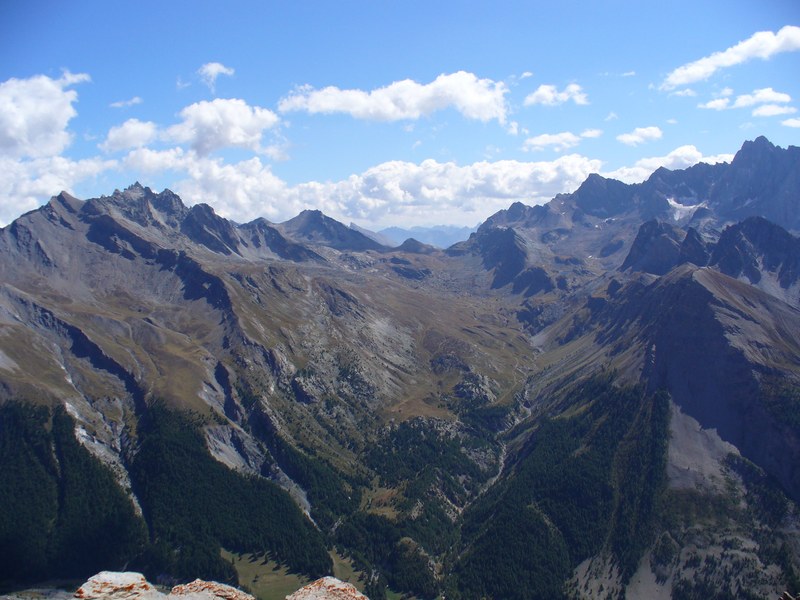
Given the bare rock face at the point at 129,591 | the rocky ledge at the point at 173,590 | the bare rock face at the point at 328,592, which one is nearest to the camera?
the bare rock face at the point at 129,591

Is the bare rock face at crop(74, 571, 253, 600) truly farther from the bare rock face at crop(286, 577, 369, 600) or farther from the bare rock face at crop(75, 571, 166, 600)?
the bare rock face at crop(286, 577, 369, 600)

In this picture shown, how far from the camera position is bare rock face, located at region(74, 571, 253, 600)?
3186 centimetres

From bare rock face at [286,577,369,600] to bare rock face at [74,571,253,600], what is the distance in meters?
4.24

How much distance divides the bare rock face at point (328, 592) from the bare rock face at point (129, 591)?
4.24 m

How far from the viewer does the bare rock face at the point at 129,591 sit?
105ft

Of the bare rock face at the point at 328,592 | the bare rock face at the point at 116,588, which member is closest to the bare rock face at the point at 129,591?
the bare rock face at the point at 116,588

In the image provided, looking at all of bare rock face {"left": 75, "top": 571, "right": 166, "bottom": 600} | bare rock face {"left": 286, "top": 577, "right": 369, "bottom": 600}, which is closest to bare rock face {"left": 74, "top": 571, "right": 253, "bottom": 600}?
bare rock face {"left": 75, "top": 571, "right": 166, "bottom": 600}

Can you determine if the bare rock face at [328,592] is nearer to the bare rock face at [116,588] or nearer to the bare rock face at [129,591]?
A: the bare rock face at [129,591]

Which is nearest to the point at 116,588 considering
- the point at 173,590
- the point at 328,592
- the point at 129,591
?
the point at 129,591

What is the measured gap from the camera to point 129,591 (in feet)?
108

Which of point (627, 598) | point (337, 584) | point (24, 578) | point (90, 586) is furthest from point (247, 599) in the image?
point (24, 578)

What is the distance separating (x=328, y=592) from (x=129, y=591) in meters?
11.6

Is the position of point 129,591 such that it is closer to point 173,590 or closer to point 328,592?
point 173,590

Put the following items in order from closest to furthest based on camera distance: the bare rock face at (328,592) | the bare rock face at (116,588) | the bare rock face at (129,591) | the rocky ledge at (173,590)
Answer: the bare rock face at (116,588) → the bare rock face at (129,591) → the rocky ledge at (173,590) → the bare rock face at (328,592)
